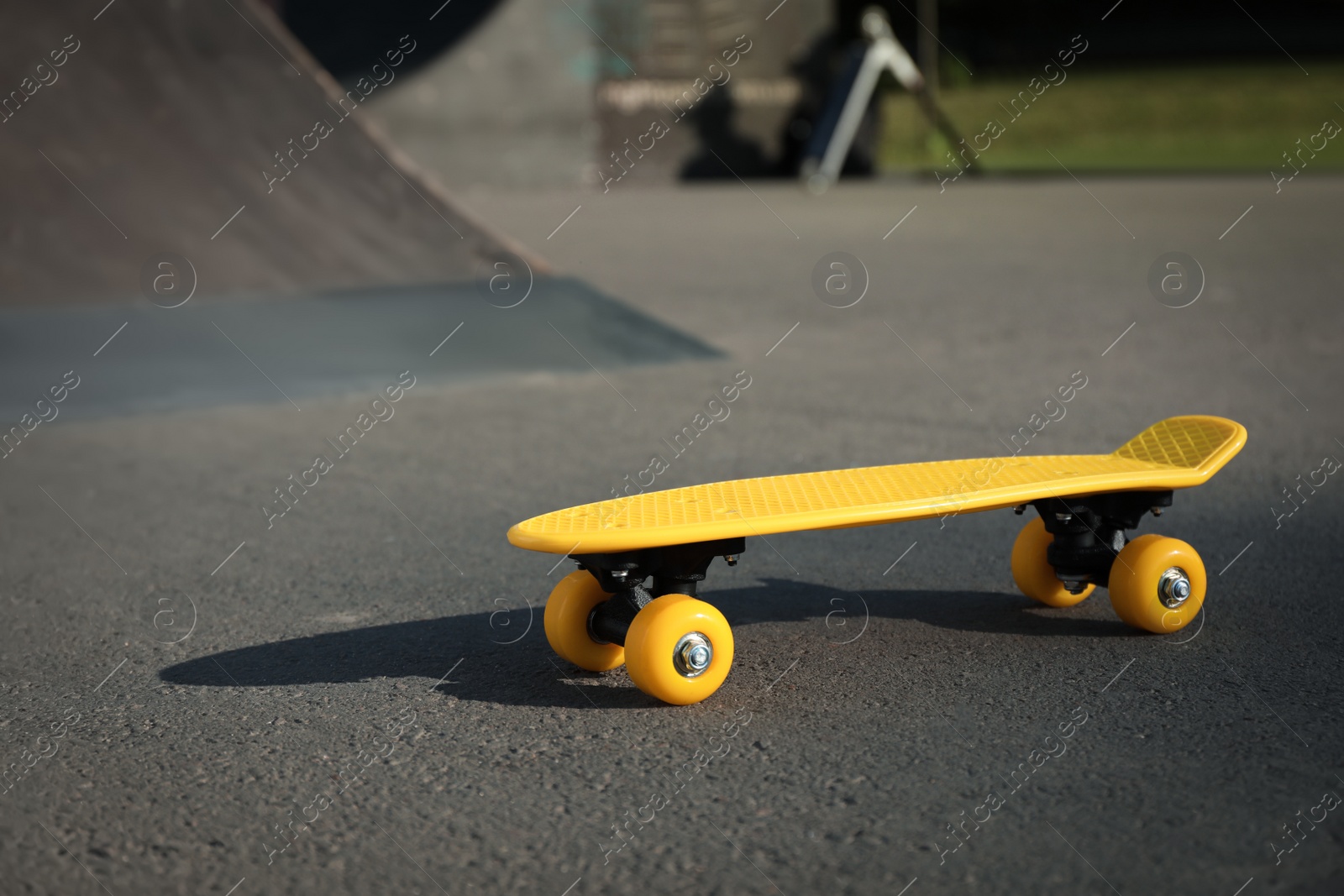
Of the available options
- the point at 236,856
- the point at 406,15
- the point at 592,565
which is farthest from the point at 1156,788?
the point at 406,15

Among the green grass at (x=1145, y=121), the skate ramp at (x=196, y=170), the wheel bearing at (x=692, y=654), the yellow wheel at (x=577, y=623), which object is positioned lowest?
the green grass at (x=1145, y=121)

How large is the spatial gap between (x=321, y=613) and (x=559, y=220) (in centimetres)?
1151

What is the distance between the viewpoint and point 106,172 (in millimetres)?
8680

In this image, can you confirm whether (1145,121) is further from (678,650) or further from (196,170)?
(678,650)

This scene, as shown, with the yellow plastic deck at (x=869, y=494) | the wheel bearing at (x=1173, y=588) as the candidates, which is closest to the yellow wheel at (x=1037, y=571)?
the yellow plastic deck at (x=869, y=494)

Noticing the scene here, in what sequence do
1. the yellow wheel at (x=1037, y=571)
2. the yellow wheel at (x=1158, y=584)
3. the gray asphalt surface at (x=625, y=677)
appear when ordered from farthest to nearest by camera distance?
the yellow wheel at (x=1037, y=571), the yellow wheel at (x=1158, y=584), the gray asphalt surface at (x=625, y=677)

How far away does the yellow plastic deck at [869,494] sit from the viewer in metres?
2.89

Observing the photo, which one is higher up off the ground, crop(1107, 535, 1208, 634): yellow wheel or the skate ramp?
the skate ramp

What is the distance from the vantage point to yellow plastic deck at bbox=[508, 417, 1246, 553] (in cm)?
289

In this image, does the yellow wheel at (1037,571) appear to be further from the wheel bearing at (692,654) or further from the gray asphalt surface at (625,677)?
the wheel bearing at (692,654)

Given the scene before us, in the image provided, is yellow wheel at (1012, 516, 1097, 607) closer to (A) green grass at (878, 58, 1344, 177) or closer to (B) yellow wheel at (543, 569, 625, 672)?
(B) yellow wheel at (543, 569, 625, 672)

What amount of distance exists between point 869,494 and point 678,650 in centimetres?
64

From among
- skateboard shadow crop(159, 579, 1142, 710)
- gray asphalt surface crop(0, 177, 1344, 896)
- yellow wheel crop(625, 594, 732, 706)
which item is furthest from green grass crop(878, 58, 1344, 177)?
yellow wheel crop(625, 594, 732, 706)

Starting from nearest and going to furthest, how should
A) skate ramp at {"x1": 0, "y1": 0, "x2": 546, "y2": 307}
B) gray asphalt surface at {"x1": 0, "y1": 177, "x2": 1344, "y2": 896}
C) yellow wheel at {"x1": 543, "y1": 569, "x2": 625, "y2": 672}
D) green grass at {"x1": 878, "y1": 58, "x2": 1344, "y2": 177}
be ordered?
1. gray asphalt surface at {"x1": 0, "y1": 177, "x2": 1344, "y2": 896}
2. yellow wheel at {"x1": 543, "y1": 569, "x2": 625, "y2": 672}
3. skate ramp at {"x1": 0, "y1": 0, "x2": 546, "y2": 307}
4. green grass at {"x1": 878, "y1": 58, "x2": 1344, "y2": 177}
